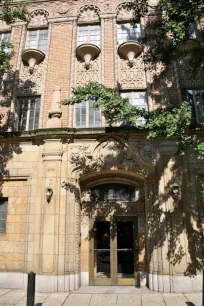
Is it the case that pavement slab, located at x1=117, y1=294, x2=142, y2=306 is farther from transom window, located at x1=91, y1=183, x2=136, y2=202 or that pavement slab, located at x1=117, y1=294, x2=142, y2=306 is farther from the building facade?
transom window, located at x1=91, y1=183, x2=136, y2=202

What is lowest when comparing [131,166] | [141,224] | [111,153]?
[141,224]

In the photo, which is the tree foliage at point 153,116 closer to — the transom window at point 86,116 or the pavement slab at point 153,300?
the transom window at point 86,116

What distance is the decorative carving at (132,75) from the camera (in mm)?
10594

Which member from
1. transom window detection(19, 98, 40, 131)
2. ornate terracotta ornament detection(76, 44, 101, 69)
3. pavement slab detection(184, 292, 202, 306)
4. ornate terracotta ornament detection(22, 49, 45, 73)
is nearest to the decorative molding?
ornate terracotta ornament detection(22, 49, 45, 73)

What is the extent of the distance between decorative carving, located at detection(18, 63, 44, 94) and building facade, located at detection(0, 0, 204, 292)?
47 millimetres

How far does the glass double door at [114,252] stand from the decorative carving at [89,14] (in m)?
9.48

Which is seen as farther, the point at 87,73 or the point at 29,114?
the point at 87,73

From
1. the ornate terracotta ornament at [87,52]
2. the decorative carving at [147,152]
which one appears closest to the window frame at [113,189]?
the decorative carving at [147,152]

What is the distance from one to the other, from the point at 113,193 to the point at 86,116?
11.3 ft

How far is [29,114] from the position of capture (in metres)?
10.8

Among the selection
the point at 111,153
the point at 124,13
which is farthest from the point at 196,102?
the point at 124,13

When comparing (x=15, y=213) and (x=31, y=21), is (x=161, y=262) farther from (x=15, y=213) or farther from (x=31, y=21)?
(x=31, y=21)

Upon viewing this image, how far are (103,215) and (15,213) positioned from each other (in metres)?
3.39

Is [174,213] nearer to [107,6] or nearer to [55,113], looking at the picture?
[55,113]
